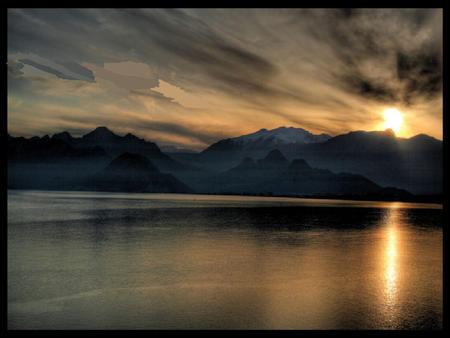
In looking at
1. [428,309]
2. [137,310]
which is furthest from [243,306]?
[428,309]

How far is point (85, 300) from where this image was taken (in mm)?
24453

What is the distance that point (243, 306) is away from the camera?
23.2 m

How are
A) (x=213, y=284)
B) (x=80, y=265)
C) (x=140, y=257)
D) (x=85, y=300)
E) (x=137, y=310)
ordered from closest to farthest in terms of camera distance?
(x=137, y=310), (x=85, y=300), (x=213, y=284), (x=80, y=265), (x=140, y=257)

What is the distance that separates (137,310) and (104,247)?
86.9 ft

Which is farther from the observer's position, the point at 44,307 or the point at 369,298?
the point at 369,298

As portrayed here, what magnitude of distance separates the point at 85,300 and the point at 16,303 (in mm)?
3686

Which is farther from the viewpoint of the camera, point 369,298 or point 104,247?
point 104,247
